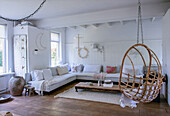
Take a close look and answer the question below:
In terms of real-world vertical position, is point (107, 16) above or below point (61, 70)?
above

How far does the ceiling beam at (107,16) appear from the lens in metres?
3.84

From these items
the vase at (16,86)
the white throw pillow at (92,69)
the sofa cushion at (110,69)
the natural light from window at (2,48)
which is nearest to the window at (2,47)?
the natural light from window at (2,48)

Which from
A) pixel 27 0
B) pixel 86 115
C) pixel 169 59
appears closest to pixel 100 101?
pixel 86 115

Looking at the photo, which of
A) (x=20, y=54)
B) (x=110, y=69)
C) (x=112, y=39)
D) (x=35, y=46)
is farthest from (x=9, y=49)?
(x=112, y=39)

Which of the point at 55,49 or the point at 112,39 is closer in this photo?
the point at 112,39

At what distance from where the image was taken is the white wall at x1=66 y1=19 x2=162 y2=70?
593 centimetres

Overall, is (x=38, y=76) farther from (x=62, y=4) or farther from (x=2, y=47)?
(x=62, y=4)

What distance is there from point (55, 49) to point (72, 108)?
4.22 meters

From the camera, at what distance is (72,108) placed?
3.26m

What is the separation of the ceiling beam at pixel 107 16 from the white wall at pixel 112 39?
210cm

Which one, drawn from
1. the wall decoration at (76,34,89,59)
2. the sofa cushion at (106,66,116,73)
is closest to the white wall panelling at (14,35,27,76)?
the wall decoration at (76,34,89,59)

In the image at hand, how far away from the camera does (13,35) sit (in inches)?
202

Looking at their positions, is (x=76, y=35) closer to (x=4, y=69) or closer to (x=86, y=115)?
(x=4, y=69)

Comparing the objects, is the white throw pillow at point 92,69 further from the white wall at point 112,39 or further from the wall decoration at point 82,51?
the wall decoration at point 82,51
